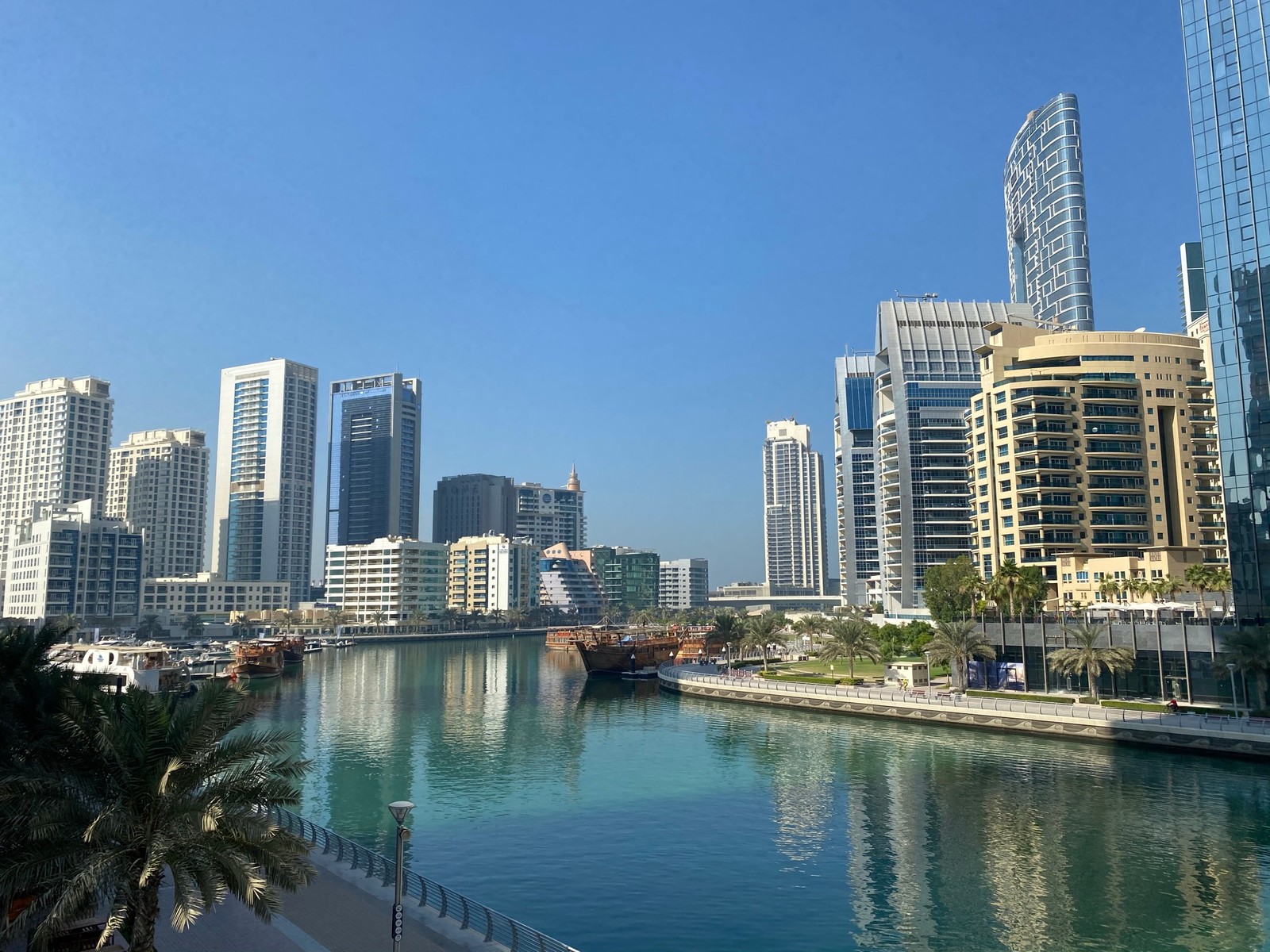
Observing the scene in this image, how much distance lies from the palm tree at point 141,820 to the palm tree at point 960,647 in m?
77.9

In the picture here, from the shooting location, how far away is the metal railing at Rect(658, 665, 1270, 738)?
215ft

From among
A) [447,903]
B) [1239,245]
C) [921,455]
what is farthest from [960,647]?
[921,455]

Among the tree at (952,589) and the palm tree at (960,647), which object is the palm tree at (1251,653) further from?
the tree at (952,589)

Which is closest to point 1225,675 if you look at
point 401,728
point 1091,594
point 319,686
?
point 1091,594

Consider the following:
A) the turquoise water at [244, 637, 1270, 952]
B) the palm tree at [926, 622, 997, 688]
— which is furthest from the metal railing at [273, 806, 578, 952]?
the palm tree at [926, 622, 997, 688]

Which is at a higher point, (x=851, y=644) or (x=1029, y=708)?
(x=851, y=644)

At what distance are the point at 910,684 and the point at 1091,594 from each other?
38577 mm

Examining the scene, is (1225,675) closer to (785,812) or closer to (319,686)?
(785,812)

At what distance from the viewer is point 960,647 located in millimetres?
89000

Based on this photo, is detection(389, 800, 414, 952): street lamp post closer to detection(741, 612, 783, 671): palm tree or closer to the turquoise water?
the turquoise water

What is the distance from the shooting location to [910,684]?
9531 centimetres

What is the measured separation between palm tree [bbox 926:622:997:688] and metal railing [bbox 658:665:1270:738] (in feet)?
9.19

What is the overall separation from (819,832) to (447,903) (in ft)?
75.7

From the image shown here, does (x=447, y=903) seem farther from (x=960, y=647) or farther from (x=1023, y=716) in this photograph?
(x=960, y=647)
